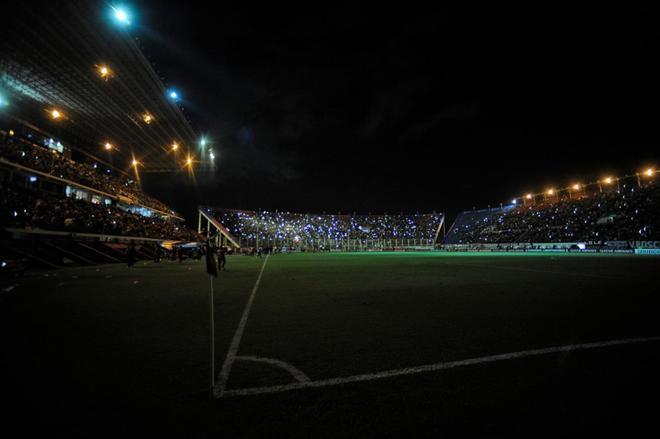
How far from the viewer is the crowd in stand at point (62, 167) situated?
26781mm

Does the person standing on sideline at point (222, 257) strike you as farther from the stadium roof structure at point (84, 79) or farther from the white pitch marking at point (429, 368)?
the white pitch marking at point (429, 368)

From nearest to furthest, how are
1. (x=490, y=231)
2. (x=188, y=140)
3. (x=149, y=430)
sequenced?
(x=149, y=430) → (x=188, y=140) → (x=490, y=231)

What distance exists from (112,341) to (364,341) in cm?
356

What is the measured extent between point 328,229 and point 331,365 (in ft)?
371

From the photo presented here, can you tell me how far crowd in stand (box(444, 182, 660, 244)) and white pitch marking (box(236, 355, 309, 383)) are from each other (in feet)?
194

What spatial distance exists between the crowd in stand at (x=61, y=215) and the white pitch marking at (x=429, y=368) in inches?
950

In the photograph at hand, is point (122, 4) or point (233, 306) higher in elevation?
point (122, 4)

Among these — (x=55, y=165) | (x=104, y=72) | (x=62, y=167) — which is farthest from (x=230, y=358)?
(x=62, y=167)

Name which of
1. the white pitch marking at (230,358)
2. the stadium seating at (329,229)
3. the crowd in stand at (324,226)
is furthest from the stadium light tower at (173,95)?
the crowd in stand at (324,226)

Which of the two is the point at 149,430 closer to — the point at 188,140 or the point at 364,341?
the point at 364,341

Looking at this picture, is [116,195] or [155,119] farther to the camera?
[116,195]

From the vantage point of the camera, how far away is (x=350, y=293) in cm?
919

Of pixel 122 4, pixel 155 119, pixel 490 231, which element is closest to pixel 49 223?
pixel 155 119

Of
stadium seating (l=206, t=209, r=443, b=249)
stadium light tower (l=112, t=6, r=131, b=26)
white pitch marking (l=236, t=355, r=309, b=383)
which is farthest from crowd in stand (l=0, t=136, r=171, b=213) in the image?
stadium seating (l=206, t=209, r=443, b=249)
